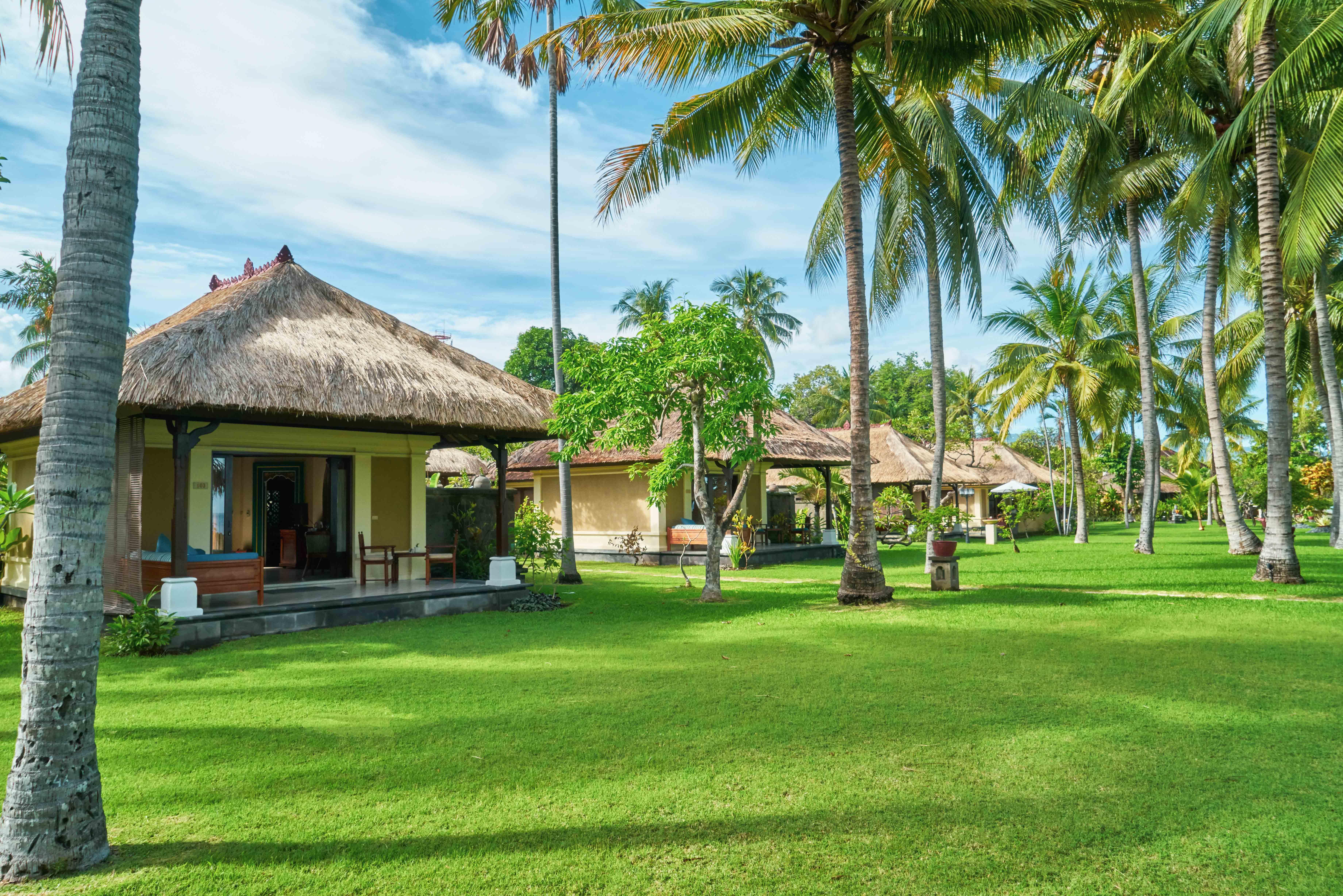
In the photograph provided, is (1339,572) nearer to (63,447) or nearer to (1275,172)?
(1275,172)

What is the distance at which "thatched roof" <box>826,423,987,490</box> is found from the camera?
29.5 meters

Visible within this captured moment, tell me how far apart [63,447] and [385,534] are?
9.58 meters

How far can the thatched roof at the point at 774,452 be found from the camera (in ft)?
64.7

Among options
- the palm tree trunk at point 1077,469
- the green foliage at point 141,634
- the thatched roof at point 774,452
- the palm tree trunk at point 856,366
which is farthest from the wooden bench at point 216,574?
the palm tree trunk at point 1077,469

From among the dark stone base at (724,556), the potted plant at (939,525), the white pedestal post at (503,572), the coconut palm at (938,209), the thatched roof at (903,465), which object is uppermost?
the coconut palm at (938,209)

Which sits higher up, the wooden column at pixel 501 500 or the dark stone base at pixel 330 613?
the wooden column at pixel 501 500

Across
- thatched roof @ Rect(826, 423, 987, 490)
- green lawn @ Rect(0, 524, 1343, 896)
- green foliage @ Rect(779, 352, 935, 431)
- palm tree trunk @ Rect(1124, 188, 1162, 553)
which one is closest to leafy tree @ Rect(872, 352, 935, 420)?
green foliage @ Rect(779, 352, 935, 431)

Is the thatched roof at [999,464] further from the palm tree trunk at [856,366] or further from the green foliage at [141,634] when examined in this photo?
the green foliage at [141,634]

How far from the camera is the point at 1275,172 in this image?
1141 centimetres

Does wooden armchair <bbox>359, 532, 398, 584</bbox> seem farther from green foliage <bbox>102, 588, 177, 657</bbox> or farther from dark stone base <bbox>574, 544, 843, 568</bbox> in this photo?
dark stone base <bbox>574, 544, 843, 568</bbox>

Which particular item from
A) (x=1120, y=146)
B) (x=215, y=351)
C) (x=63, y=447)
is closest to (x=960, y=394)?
(x=1120, y=146)

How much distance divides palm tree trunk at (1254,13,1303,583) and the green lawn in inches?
148

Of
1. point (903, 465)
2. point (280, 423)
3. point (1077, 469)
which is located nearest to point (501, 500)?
point (280, 423)

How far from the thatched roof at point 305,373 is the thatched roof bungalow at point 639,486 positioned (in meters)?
7.17
